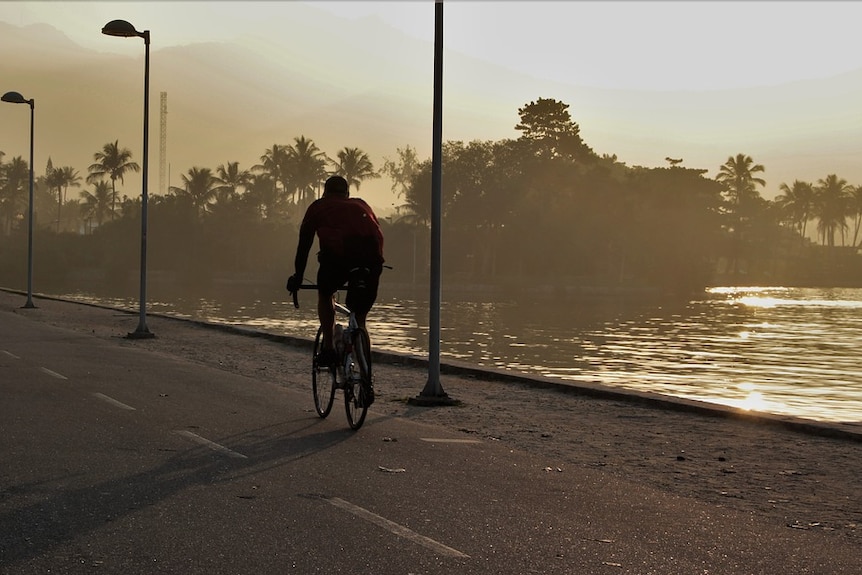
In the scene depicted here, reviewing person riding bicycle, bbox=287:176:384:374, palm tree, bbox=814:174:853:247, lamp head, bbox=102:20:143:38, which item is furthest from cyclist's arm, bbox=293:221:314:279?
palm tree, bbox=814:174:853:247

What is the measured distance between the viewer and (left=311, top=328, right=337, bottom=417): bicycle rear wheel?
9781 millimetres

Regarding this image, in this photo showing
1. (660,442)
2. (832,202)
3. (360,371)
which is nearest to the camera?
(360,371)

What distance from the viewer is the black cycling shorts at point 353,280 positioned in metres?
9.00

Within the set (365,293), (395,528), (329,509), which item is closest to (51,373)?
(365,293)

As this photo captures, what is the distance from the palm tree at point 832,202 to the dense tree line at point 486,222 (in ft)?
177

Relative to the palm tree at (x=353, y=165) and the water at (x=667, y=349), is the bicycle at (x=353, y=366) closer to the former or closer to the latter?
the water at (x=667, y=349)

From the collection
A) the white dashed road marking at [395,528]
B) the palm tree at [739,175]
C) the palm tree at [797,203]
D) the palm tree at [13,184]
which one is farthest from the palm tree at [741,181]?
the white dashed road marking at [395,528]

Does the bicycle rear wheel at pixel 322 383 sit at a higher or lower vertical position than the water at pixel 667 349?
higher

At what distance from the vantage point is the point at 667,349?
97.4 feet

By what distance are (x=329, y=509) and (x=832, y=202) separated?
189809 mm

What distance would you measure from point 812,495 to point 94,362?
12259 millimetres

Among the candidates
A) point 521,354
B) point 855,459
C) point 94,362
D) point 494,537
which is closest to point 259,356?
point 94,362

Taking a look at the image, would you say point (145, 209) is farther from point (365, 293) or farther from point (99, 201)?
point (99, 201)

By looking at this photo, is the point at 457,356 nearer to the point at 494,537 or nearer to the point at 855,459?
the point at 855,459
